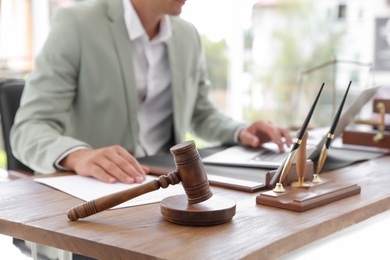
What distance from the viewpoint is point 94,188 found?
1.41m

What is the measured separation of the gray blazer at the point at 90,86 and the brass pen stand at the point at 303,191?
74cm

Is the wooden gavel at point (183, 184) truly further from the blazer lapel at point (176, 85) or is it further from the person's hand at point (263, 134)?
the blazer lapel at point (176, 85)

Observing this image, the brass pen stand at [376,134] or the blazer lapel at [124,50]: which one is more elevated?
the blazer lapel at [124,50]

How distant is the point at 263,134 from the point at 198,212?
0.95 metres

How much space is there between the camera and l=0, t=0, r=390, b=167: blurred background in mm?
4266

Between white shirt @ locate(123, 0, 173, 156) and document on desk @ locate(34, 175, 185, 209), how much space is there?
0.70m

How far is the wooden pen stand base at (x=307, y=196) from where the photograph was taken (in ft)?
4.10

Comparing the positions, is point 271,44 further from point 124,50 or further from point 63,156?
point 63,156

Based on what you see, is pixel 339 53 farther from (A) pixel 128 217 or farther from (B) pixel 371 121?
(A) pixel 128 217

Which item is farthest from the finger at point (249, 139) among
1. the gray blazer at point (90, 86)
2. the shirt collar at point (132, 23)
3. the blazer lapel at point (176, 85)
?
the shirt collar at point (132, 23)

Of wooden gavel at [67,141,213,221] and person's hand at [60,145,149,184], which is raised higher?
wooden gavel at [67,141,213,221]

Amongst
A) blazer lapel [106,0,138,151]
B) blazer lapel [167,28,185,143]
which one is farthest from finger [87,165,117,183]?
blazer lapel [167,28,185,143]

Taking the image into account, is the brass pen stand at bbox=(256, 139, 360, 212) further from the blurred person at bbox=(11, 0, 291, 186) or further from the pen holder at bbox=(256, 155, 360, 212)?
the blurred person at bbox=(11, 0, 291, 186)

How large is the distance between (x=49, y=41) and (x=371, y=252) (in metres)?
1.21
